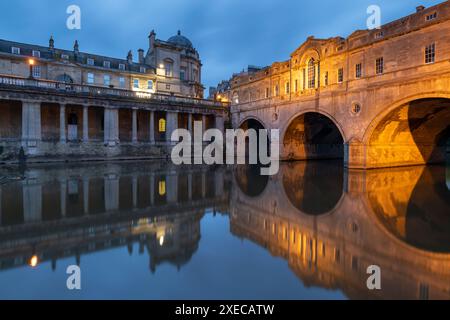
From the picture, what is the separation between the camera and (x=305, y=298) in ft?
13.3

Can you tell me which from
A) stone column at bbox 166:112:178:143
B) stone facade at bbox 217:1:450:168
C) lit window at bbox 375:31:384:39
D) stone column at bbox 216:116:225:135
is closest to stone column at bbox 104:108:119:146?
stone column at bbox 166:112:178:143

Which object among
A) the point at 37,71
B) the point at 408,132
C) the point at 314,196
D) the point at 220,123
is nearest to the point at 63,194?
the point at 314,196

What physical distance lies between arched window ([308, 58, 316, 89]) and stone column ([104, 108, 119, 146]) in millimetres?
20878

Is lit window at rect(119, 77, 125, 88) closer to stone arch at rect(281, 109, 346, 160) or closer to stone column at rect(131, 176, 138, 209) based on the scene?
stone arch at rect(281, 109, 346, 160)

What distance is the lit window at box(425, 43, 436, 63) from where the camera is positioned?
16656 millimetres

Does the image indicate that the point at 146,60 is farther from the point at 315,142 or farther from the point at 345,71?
the point at 345,71

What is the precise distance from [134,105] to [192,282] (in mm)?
28652

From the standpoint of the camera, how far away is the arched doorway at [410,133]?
19.3 meters

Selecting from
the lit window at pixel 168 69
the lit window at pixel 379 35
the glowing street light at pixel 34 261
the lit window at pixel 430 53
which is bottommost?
the glowing street light at pixel 34 261

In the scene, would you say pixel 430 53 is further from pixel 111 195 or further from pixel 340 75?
pixel 111 195

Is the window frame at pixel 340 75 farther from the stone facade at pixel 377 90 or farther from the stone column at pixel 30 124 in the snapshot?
the stone column at pixel 30 124

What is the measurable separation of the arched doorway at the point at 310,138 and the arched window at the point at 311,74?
3.12 meters

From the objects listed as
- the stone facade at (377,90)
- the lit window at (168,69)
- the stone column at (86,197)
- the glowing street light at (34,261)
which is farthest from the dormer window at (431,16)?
the lit window at (168,69)

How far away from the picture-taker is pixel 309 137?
31.2m
